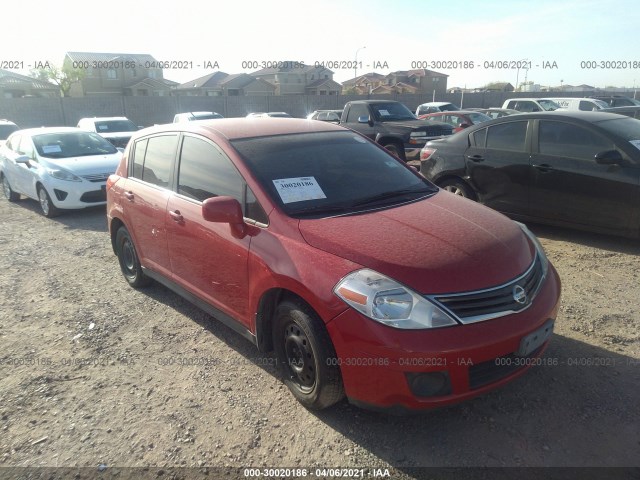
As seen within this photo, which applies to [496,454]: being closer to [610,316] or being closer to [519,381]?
[519,381]

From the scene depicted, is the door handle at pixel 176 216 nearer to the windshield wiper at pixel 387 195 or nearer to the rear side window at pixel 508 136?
the windshield wiper at pixel 387 195

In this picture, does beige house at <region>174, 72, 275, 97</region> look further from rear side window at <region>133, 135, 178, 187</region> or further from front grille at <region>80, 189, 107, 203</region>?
rear side window at <region>133, 135, 178, 187</region>

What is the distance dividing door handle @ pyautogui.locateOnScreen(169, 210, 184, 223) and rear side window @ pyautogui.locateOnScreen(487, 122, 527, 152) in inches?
174

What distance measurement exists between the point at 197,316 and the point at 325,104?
29403 mm

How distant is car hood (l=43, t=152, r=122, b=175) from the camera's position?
27.9 feet

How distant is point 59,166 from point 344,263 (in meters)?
7.74

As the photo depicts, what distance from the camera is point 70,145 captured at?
9367 mm

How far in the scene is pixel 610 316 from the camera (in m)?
3.92

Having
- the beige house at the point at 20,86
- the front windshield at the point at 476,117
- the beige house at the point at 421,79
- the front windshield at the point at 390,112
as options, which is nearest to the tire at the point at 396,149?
the front windshield at the point at 390,112

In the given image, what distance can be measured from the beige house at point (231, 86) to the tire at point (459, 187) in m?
54.7

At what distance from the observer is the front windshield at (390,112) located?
39.9 feet

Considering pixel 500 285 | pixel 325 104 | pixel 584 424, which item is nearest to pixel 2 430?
pixel 500 285

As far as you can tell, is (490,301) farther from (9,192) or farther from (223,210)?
(9,192)

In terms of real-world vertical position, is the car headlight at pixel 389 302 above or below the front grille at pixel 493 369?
above
